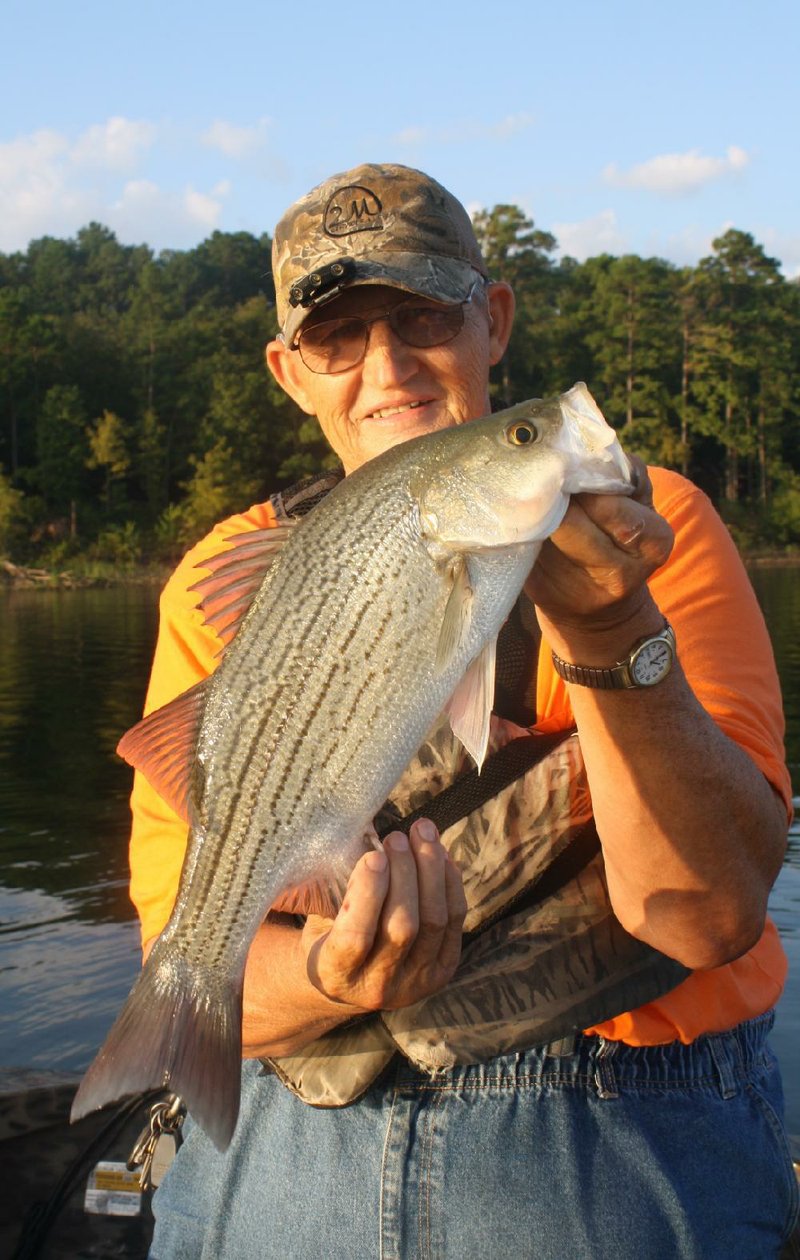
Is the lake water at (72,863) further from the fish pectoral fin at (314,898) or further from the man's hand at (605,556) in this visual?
the man's hand at (605,556)

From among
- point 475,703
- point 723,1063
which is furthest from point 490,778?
point 723,1063

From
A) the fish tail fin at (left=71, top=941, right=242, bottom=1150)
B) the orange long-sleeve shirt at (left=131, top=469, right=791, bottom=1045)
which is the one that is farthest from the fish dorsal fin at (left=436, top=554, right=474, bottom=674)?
the fish tail fin at (left=71, top=941, right=242, bottom=1150)

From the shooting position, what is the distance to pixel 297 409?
71.4 m

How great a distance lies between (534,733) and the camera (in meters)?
3.12

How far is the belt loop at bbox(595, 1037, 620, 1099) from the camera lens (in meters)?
2.84

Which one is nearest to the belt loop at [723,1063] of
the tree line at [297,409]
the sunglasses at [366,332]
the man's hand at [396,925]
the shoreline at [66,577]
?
the man's hand at [396,925]

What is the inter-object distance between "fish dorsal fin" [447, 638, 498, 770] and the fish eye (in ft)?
1.44

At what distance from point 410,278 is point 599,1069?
221 centimetres

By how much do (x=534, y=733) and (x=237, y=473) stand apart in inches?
2633

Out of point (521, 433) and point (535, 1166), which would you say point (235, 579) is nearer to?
point (521, 433)

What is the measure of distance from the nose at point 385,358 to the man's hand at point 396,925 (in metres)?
1.51

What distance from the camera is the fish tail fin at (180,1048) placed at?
7.95 ft

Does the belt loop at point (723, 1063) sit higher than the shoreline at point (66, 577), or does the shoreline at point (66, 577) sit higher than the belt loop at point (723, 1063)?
the belt loop at point (723, 1063)

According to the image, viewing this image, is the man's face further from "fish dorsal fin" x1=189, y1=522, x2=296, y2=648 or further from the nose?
"fish dorsal fin" x1=189, y1=522, x2=296, y2=648
